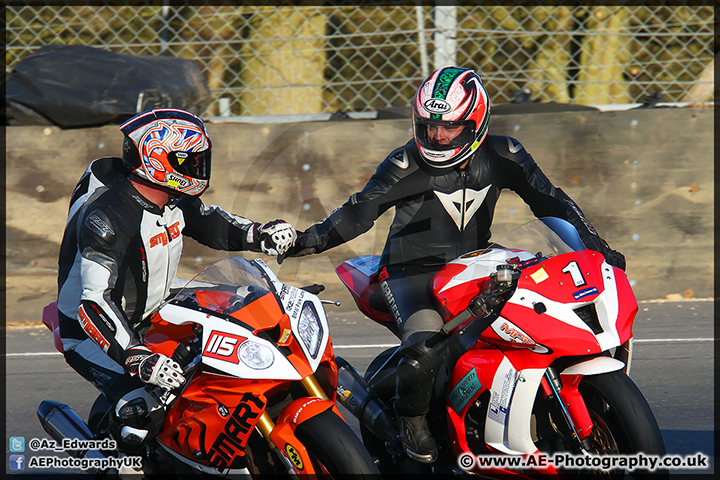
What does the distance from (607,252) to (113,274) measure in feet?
7.08

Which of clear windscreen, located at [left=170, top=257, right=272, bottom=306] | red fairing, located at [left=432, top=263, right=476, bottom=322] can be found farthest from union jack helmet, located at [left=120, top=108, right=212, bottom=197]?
red fairing, located at [left=432, top=263, right=476, bottom=322]

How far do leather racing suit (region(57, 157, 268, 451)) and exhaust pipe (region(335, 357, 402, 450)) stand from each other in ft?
2.62

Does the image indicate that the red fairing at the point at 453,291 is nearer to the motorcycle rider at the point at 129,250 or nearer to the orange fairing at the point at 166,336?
the motorcycle rider at the point at 129,250

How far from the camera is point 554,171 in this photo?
6676 millimetres

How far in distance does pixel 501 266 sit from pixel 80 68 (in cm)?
507

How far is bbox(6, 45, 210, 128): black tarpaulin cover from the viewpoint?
6.71 m

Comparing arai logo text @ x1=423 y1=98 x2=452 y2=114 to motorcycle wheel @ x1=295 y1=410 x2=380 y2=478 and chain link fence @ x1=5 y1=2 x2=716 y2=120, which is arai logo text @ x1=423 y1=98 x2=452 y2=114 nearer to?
motorcycle wheel @ x1=295 y1=410 x2=380 y2=478

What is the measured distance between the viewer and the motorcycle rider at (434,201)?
348 centimetres

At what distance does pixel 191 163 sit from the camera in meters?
3.32

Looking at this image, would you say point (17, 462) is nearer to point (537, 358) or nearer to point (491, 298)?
point (491, 298)

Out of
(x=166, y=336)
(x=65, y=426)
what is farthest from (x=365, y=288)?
(x=65, y=426)

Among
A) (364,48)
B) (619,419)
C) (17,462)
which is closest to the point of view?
(619,419)

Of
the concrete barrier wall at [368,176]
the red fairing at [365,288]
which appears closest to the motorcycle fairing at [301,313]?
the red fairing at [365,288]

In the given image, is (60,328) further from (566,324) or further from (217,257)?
(217,257)
